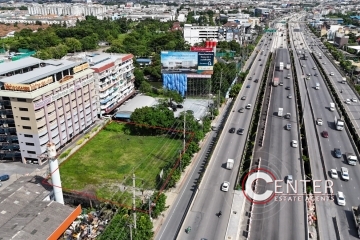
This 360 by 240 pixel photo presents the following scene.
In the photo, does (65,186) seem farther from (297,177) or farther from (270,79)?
(270,79)

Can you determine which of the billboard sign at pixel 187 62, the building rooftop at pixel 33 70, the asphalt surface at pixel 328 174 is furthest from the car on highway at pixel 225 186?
the billboard sign at pixel 187 62

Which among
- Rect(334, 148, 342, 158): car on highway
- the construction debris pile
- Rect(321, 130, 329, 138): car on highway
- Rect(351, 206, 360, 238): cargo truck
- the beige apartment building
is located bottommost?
the construction debris pile

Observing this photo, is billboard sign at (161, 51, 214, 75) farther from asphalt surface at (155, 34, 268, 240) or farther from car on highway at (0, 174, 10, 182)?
car on highway at (0, 174, 10, 182)

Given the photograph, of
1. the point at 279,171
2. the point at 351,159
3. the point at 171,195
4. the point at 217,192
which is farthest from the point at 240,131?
the point at 171,195

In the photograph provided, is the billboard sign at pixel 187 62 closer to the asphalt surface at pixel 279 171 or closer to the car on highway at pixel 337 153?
the asphalt surface at pixel 279 171

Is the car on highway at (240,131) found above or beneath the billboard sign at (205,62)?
beneath

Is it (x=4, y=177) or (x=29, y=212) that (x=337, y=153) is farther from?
(x=4, y=177)

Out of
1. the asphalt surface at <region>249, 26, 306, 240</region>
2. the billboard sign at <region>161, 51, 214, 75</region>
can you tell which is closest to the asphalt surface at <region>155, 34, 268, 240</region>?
the asphalt surface at <region>249, 26, 306, 240</region>
